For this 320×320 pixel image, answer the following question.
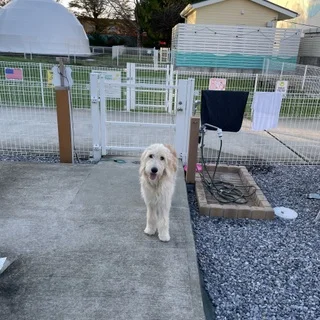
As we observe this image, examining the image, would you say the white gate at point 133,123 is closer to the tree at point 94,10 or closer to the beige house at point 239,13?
the beige house at point 239,13

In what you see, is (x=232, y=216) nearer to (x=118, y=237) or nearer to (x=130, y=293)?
(x=118, y=237)

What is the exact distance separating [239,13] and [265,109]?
1724cm

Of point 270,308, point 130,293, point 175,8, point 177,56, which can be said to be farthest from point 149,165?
point 175,8

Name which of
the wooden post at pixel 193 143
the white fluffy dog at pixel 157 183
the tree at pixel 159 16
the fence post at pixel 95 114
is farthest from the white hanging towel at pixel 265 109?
the tree at pixel 159 16

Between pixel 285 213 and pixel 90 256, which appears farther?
pixel 285 213

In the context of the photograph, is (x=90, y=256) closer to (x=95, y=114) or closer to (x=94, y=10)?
(x=95, y=114)

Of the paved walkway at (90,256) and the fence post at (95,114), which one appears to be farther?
the fence post at (95,114)

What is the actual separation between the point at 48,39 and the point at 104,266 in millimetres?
1803

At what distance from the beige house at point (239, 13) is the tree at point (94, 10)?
21.5 meters

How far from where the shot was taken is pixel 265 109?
5098 mm

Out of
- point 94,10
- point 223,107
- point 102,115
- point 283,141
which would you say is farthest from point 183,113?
point 94,10

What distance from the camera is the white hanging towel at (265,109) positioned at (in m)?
5.00

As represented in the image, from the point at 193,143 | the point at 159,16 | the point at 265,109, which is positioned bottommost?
the point at 193,143

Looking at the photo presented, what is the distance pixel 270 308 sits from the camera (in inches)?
95.2
